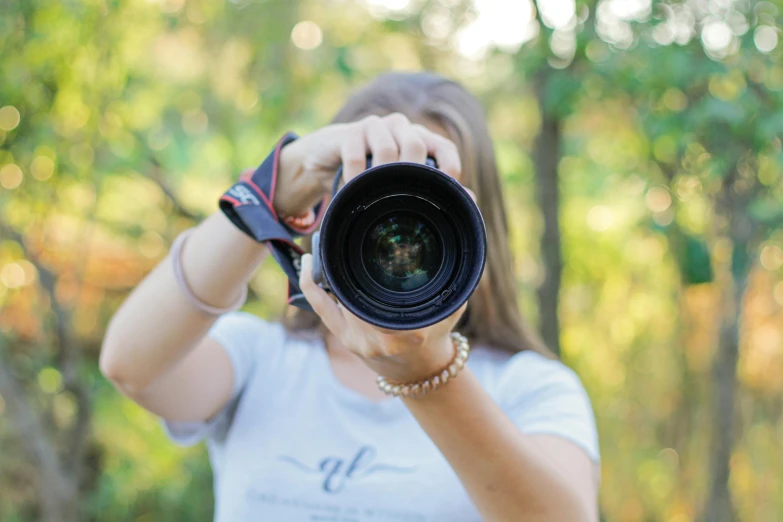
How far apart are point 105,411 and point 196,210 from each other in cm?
108

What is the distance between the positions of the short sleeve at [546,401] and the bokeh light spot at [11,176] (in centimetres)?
225

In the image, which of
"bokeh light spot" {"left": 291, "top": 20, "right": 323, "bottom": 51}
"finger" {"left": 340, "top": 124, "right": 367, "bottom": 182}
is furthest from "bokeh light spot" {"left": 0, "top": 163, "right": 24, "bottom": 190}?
"finger" {"left": 340, "top": 124, "right": 367, "bottom": 182}

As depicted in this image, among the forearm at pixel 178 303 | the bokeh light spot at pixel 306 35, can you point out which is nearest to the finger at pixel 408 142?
the forearm at pixel 178 303

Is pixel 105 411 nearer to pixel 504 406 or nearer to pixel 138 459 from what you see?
pixel 138 459

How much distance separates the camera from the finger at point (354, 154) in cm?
104

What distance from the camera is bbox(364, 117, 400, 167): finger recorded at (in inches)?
40.4

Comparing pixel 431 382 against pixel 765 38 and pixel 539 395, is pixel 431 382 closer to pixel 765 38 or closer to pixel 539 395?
pixel 539 395

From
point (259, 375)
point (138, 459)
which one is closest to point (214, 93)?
point (138, 459)

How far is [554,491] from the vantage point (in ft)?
3.23

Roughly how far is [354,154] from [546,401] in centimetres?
52

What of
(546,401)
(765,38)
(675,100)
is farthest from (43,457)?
(765,38)

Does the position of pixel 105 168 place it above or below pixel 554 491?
below

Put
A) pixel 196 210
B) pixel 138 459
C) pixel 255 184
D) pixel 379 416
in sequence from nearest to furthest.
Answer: pixel 255 184
pixel 379 416
pixel 196 210
pixel 138 459

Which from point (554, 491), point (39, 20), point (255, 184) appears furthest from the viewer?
point (39, 20)
